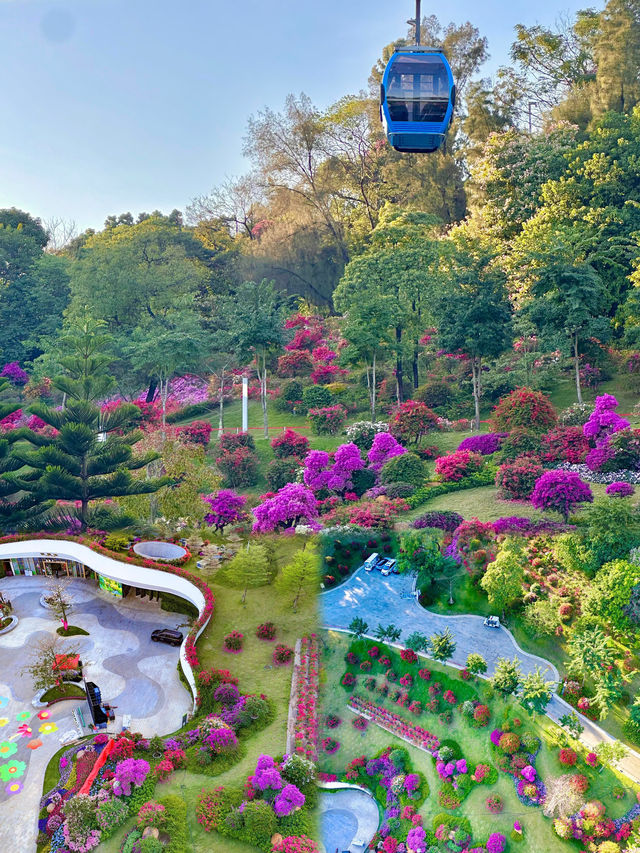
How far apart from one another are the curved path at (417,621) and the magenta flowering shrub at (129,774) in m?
6.32

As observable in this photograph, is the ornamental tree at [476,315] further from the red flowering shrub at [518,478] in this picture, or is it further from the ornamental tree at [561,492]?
the ornamental tree at [561,492]

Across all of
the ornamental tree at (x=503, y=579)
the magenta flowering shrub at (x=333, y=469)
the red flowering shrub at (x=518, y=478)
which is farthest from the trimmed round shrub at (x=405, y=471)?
the ornamental tree at (x=503, y=579)

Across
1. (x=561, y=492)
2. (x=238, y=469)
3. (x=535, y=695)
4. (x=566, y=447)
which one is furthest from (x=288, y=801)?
(x=238, y=469)

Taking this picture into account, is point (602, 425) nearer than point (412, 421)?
Yes

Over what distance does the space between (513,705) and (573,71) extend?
4007 centimetres

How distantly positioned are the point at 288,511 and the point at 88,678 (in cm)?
795

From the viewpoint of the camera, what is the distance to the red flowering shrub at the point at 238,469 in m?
28.5

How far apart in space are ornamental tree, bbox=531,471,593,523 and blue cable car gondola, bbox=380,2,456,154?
1028 cm

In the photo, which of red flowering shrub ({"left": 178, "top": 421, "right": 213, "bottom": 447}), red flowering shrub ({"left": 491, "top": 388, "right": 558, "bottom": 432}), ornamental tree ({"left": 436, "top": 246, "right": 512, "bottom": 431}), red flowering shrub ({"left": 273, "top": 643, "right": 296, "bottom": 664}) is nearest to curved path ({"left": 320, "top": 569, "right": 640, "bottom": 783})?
red flowering shrub ({"left": 273, "top": 643, "right": 296, "bottom": 664})

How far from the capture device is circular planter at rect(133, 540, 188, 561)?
23438mm

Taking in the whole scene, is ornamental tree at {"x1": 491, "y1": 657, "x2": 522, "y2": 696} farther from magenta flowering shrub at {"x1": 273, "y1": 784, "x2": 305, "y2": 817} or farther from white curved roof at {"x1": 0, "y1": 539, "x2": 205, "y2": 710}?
white curved roof at {"x1": 0, "y1": 539, "x2": 205, "y2": 710}

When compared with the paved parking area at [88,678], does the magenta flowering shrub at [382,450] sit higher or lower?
higher

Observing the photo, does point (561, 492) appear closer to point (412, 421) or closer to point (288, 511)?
point (288, 511)

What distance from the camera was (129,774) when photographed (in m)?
14.6
